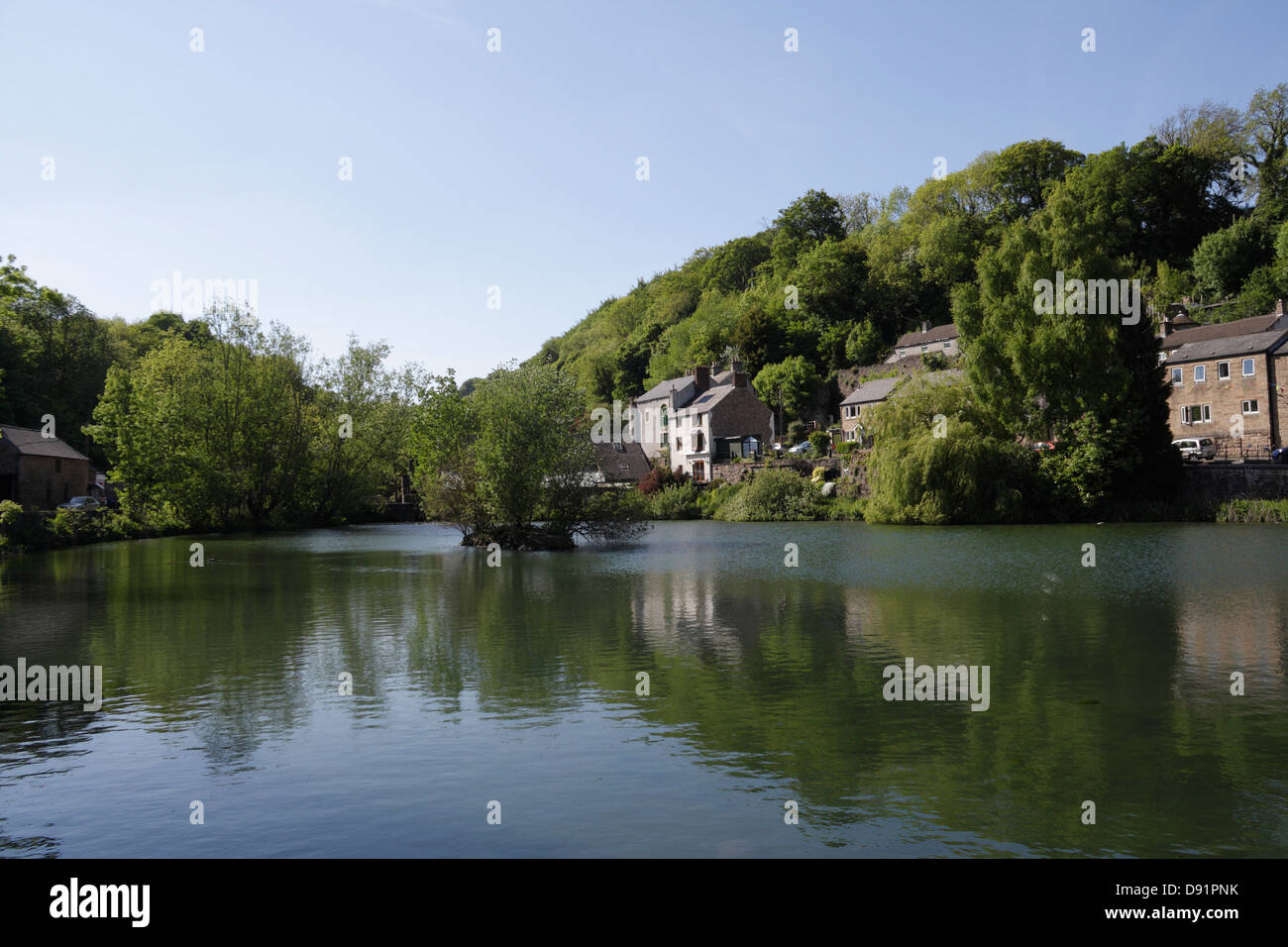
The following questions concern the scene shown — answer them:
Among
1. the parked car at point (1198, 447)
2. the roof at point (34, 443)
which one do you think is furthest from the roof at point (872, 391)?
the roof at point (34, 443)

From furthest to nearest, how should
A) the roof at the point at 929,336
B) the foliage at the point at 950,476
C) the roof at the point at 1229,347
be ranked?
the roof at the point at 929,336, the roof at the point at 1229,347, the foliage at the point at 950,476

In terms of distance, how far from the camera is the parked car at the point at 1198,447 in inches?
2354

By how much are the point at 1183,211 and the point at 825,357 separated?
132ft

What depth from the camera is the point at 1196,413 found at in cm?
7031

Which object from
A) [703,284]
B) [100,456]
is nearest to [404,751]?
[100,456]

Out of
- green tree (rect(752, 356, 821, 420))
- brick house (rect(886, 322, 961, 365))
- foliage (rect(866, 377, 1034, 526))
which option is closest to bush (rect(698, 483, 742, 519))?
foliage (rect(866, 377, 1034, 526))

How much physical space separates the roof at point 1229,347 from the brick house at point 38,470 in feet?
A: 276

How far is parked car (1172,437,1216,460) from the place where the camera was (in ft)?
196

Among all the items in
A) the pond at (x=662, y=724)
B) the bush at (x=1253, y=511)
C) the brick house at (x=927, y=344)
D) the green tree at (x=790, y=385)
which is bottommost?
the pond at (x=662, y=724)

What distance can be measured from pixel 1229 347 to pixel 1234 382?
115 inches

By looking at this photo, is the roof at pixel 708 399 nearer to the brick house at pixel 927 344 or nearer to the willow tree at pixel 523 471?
the brick house at pixel 927 344

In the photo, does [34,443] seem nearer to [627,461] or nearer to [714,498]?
[714,498]

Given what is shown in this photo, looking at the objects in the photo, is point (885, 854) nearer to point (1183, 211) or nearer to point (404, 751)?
point (404, 751)

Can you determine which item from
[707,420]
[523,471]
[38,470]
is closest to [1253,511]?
[523,471]
